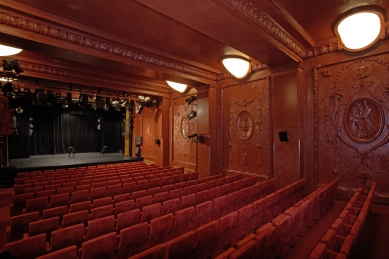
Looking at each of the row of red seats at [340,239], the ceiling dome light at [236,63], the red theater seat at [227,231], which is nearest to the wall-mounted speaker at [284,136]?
the ceiling dome light at [236,63]

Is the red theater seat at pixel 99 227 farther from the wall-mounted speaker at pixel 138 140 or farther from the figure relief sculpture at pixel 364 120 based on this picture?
the wall-mounted speaker at pixel 138 140

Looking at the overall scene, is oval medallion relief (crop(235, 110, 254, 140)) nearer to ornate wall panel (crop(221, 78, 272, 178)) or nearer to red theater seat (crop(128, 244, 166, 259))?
ornate wall panel (crop(221, 78, 272, 178))

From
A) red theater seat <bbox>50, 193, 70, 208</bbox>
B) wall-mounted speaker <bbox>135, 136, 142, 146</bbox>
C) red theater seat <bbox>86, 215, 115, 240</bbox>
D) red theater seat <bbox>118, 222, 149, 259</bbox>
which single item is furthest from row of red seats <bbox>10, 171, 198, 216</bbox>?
wall-mounted speaker <bbox>135, 136, 142, 146</bbox>

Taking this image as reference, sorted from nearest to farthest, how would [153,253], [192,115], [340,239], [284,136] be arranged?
1. [153,253]
2. [340,239]
3. [284,136]
4. [192,115]

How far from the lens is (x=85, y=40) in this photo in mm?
4234

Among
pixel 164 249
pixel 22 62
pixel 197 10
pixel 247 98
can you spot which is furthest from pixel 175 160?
pixel 164 249

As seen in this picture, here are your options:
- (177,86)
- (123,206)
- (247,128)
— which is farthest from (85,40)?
(247,128)

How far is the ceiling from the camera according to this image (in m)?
3.32

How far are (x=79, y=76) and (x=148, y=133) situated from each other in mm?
4765

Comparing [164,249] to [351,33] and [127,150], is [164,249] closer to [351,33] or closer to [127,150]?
[351,33]

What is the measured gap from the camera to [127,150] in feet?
41.6

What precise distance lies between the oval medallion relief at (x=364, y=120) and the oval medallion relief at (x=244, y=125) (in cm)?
231

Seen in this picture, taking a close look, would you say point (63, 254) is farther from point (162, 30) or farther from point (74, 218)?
point (162, 30)

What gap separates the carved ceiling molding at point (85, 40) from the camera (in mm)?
3514
